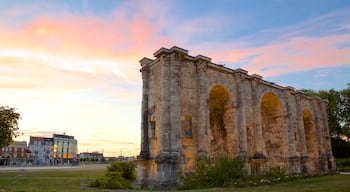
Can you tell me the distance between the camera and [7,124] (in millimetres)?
23172

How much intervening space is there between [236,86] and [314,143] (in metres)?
14.2

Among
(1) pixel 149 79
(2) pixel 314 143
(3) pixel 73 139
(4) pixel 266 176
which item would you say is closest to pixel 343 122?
(2) pixel 314 143

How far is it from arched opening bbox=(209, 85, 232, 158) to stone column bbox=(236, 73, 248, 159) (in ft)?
2.50

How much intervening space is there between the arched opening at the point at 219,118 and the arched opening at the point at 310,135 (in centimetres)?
1265

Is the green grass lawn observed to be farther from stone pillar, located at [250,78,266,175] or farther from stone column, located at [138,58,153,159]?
stone pillar, located at [250,78,266,175]

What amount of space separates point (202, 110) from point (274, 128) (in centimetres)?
1114

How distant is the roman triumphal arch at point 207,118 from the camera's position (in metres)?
14.1

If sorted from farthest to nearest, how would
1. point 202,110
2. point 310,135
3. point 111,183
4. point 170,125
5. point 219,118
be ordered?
point 310,135 < point 219,118 < point 202,110 < point 170,125 < point 111,183

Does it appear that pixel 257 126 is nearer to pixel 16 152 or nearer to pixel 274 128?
pixel 274 128

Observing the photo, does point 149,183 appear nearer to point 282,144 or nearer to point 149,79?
point 149,79

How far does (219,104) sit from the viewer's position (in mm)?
19234

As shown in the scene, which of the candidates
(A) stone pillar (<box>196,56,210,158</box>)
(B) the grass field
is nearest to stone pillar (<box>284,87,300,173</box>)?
(B) the grass field

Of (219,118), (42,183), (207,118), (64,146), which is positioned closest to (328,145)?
(219,118)

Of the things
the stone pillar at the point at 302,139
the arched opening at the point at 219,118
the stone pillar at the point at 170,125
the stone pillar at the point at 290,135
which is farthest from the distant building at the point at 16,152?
the stone pillar at the point at 302,139
